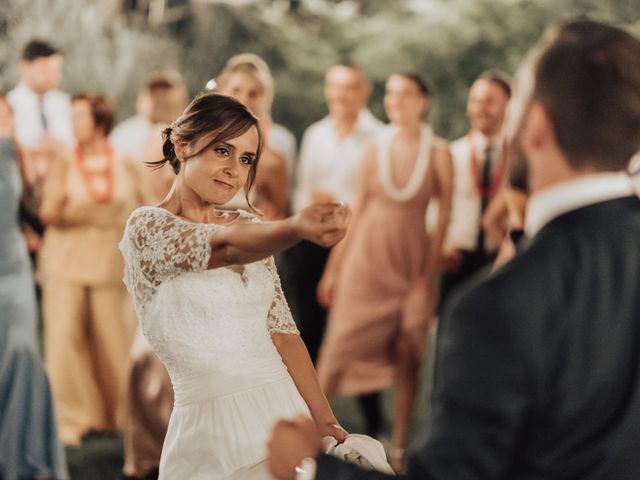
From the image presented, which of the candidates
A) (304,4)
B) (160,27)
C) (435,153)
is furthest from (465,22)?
(435,153)

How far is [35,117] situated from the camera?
21.3 feet

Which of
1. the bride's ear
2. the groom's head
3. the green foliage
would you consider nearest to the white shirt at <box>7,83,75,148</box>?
the green foliage

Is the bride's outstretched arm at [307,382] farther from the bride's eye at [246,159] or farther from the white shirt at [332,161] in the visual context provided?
the white shirt at [332,161]

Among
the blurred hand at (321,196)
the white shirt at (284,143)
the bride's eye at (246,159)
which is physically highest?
the bride's eye at (246,159)

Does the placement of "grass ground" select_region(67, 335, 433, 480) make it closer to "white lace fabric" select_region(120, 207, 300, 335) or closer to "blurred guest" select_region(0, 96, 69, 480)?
"blurred guest" select_region(0, 96, 69, 480)

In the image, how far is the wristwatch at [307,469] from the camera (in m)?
1.81

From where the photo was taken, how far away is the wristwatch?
181 cm

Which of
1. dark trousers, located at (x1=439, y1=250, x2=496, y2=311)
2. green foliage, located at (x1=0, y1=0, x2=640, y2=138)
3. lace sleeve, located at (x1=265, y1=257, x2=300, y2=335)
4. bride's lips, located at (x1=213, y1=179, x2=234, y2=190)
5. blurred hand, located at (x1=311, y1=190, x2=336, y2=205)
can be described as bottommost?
dark trousers, located at (x1=439, y1=250, x2=496, y2=311)

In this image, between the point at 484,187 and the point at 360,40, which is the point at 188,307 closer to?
the point at 484,187

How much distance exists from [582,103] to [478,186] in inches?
185

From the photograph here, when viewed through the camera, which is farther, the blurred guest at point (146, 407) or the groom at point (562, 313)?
the blurred guest at point (146, 407)

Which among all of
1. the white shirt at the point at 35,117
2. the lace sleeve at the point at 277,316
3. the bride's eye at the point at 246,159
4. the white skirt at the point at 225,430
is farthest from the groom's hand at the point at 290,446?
the white shirt at the point at 35,117

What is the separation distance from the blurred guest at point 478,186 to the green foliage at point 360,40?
11.1 feet

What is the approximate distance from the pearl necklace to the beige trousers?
154 cm
